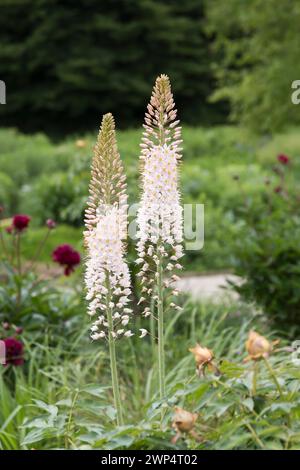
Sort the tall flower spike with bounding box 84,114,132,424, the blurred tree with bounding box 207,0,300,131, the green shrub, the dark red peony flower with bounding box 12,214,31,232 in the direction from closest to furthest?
the tall flower spike with bounding box 84,114,132,424 → the dark red peony flower with bounding box 12,214,31,232 → the green shrub → the blurred tree with bounding box 207,0,300,131

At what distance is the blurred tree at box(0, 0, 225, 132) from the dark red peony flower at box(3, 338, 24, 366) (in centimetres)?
2646

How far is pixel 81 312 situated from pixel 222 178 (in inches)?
309

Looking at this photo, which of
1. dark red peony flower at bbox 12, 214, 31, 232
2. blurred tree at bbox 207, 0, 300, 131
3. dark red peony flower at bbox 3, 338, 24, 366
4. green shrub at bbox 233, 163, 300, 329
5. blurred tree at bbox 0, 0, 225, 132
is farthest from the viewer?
blurred tree at bbox 0, 0, 225, 132

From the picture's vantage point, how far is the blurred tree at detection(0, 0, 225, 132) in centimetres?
3145

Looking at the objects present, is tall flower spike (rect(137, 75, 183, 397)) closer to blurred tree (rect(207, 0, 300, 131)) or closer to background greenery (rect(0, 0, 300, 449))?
background greenery (rect(0, 0, 300, 449))

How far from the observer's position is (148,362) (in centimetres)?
542

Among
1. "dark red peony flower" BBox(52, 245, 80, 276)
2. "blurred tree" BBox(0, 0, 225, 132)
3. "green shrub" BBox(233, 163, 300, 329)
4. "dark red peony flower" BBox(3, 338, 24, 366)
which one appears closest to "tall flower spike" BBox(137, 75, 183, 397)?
"dark red peony flower" BBox(3, 338, 24, 366)

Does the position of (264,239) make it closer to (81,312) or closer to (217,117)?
(81,312)

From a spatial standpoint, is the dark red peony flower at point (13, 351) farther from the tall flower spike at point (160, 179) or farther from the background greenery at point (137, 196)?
the tall flower spike at point (160, 179)

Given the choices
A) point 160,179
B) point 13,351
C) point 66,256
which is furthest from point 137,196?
point 160,179

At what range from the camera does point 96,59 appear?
3100cm

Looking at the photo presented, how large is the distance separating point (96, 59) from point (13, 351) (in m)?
→ 27.2

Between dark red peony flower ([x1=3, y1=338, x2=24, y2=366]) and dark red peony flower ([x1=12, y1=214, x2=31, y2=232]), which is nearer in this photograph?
dark red peony flower ([x1=3, y1=338, x2=24, y2=366])

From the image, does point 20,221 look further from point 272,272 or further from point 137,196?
point 272,272
